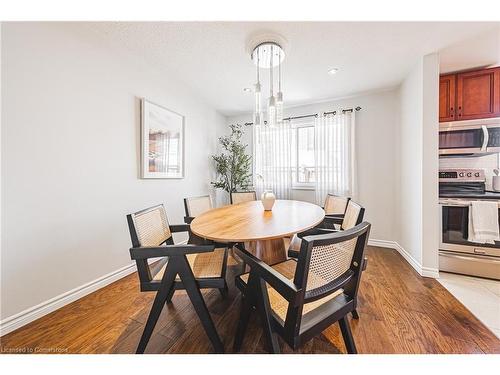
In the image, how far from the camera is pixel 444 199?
2104 mm

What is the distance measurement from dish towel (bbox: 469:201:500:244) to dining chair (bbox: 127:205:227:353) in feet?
8.05

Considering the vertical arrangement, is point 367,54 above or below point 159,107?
above

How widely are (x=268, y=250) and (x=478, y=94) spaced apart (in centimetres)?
280

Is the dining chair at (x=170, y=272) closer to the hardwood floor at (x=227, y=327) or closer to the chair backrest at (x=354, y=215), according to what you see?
the hardwood floor at (x=227, y=327)

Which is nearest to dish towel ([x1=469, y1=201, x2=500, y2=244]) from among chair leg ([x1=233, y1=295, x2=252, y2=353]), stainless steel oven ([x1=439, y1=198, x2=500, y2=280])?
stainless steel oven ([x1=439, y1=198, x2=500, y2=280])

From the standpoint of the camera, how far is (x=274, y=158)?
3.63m

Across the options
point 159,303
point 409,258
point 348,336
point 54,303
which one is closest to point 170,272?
point 159,303

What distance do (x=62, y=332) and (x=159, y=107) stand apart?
88.2 inches

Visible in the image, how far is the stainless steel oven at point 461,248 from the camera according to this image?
1962mm

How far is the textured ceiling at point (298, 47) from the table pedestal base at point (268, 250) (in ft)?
5.83
